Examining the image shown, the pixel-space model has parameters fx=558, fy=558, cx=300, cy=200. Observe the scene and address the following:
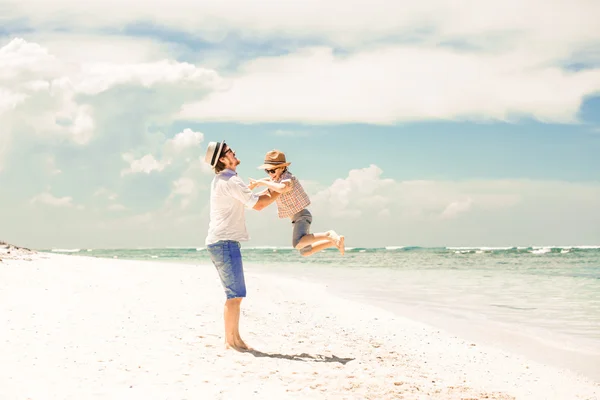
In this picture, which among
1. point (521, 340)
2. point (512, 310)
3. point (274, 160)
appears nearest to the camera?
point (274, 160)

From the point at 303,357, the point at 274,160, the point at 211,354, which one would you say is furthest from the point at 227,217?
the point at 303,357

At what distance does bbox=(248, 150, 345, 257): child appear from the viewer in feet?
25.3

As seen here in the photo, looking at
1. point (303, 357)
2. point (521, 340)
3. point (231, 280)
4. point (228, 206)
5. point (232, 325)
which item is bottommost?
point (521, 340)

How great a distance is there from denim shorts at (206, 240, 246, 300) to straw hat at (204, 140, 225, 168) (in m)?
1.04

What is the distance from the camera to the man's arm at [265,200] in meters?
7.04

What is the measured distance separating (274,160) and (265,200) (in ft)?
2.70

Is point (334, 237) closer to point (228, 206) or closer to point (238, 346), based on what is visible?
point (228, 206)

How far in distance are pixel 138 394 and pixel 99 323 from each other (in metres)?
2.76

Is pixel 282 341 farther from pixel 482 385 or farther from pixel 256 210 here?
pixel 482 385

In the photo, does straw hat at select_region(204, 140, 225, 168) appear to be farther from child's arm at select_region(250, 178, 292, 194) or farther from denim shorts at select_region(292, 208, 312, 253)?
denim shorts at select_region(292, 208, 312, 253)

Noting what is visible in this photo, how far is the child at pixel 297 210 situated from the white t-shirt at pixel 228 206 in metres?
0.72

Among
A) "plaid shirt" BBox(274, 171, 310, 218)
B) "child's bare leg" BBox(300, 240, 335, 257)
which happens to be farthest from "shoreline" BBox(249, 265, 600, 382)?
"plaid shirt" BBox(274, 171, 310, 218)

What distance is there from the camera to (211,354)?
7.09 meters

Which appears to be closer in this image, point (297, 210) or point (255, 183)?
point (255, 183)
